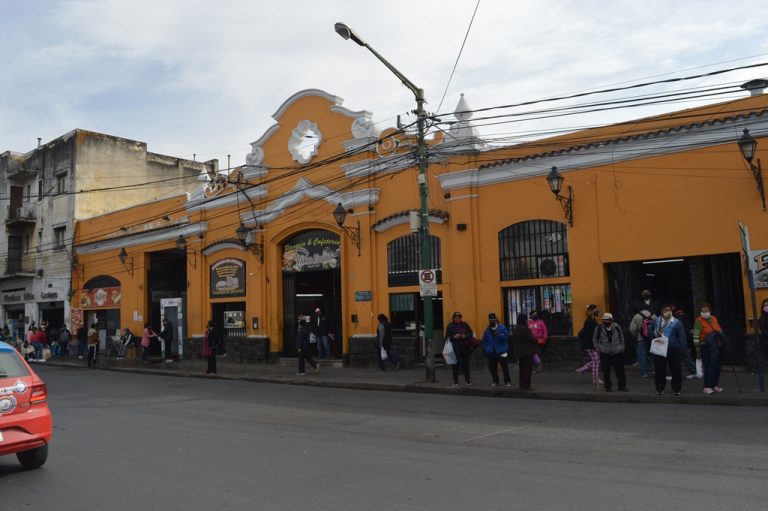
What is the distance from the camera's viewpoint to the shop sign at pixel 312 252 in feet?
70.9

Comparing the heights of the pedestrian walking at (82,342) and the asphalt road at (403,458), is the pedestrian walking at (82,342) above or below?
above

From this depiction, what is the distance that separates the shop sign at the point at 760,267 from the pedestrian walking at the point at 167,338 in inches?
745

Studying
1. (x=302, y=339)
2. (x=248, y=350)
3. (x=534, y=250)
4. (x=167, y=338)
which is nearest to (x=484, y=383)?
(x=534, y=250)

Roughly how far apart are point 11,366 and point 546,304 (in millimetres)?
12508

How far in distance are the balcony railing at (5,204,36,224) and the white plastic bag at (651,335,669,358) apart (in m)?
33.3

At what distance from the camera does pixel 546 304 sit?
663 inches

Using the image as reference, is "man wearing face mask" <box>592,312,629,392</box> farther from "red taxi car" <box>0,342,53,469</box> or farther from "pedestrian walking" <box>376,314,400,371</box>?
"red taxi car" <box>0,342,53,469</box>

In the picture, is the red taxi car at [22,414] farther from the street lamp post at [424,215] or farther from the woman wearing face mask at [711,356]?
the woman wearing face mask at [711,356]

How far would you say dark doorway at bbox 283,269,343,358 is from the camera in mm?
22688

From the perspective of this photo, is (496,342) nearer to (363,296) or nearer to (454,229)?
(454,229)

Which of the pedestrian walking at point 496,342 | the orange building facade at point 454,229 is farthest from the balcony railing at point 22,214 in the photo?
the pedestrian walking at point 496,342

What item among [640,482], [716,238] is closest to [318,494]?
[640,482]

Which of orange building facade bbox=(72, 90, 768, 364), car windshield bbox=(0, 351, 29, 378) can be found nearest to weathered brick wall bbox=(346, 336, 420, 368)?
orange building facade bbox=(72, 90, 768, 364)

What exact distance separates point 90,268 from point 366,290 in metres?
17.6
